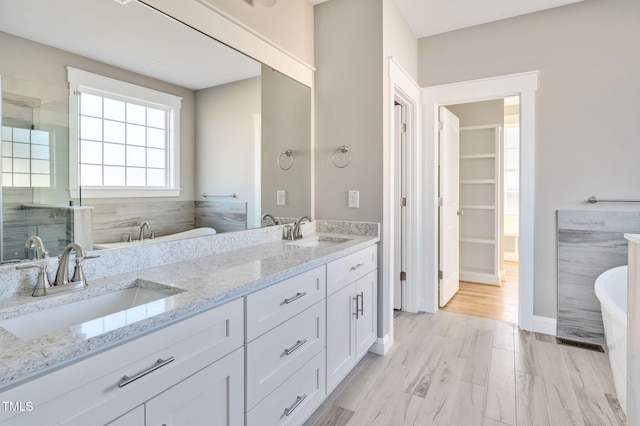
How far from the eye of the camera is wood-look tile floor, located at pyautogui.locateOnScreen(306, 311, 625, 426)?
5.82 feet

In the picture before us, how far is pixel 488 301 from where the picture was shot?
11.9 feet

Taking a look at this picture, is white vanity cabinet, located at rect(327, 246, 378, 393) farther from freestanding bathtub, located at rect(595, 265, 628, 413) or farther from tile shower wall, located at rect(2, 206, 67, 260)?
freestanding bathtub, located at rect(595, 265, 628, 413)

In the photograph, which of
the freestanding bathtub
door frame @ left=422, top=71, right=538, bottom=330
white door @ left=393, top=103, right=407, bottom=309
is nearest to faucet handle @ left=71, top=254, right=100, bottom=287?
the freestanding bathtub

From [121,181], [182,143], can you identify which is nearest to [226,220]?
[182,143]

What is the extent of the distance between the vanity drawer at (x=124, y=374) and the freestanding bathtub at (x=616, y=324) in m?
1.85

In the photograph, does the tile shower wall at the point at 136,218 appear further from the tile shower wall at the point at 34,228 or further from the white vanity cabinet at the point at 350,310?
the white vanity cabinet at the point at 350,310

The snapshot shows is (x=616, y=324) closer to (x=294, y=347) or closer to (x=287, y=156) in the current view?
(x=294, y=347)

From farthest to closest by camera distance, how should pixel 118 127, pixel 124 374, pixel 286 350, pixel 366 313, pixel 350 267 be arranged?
pixel 366 313 → pixel 350 267 → pixel 286 350 → pixel 118 127 → pixel 124 374

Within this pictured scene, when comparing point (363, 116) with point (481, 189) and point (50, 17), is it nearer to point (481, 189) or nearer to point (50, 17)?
point (50, 17)

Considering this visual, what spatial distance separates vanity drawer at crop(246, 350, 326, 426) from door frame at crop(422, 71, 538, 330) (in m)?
1.81

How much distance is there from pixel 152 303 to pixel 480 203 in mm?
4244

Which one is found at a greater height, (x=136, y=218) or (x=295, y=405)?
(x=136, y=218)

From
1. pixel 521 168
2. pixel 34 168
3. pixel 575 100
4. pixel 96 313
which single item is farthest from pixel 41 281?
pixel 575 100

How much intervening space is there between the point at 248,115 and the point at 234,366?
143 centimetres
